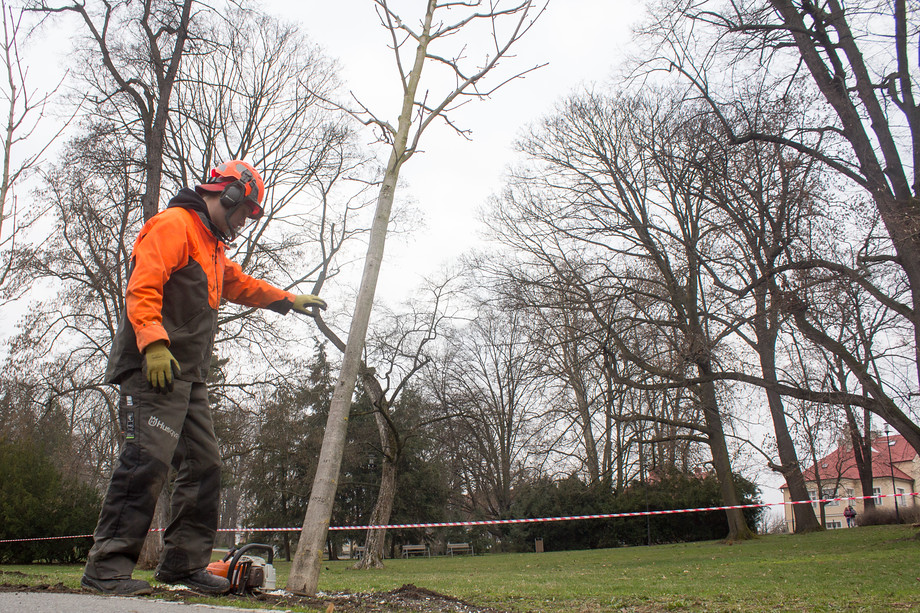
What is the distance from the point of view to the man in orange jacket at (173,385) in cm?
327

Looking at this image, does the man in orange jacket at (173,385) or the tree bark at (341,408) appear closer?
the man in orange jacket at (173,385)

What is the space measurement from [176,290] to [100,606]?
1664mm

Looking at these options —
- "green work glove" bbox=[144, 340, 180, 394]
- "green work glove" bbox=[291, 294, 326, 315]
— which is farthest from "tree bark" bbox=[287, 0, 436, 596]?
"green work glove" bbox=[144, 340, 180, 394]

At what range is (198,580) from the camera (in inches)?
149

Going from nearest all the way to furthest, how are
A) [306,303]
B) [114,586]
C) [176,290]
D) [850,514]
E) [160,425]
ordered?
1. [114,586]
2. [160,425]
3. [176,290]
4. [306,303]
5. [850,514]

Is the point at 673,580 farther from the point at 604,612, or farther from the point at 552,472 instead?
the point at 552,472

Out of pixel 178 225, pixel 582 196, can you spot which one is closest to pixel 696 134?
pixel 582 196

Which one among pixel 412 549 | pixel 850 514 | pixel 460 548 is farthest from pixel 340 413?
pixel 850 514

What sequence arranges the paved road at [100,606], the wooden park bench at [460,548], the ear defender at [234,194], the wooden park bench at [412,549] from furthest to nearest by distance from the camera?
the wooden park bench at [460,548]
the wooden park bench at [412,549]
the ear defender at [234,194]
the paved road at [100,606]

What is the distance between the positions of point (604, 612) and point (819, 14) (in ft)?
41.5

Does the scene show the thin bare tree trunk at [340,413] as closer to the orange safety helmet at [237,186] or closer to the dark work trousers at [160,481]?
the dark work trousers at [160,481]

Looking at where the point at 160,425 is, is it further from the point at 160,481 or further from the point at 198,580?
the point at 198,580

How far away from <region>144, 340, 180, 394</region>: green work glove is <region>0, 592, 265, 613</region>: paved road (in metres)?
1.03

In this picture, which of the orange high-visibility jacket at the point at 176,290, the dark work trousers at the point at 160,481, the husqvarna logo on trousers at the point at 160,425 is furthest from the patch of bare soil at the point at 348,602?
the orange high-visibility jacket at the point at 176,290
